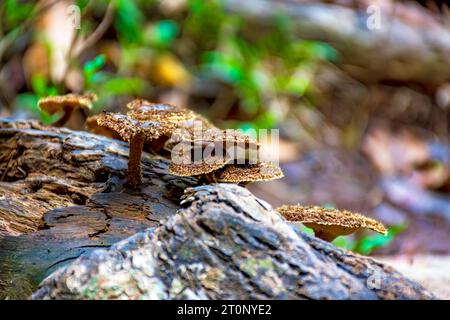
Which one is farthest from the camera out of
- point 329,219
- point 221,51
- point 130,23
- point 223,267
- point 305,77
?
point 305,77

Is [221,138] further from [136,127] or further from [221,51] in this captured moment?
[221,51]

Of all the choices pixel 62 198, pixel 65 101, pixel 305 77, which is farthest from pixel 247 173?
pixel 305 77

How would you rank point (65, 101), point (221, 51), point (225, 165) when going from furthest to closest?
point (221, 51), point (65, 101), point (225, 165)

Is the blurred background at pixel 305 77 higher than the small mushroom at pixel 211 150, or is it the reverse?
the blurred background at pixel 305 77

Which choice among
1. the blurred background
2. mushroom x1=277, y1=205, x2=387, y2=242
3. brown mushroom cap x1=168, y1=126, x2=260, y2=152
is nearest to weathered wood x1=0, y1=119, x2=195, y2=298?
brown mushroom cap x1=168, y1=126, x2=260, y2=152

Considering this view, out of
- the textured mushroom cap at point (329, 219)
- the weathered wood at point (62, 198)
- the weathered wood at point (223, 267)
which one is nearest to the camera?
the weathered wood at point (223, 267)

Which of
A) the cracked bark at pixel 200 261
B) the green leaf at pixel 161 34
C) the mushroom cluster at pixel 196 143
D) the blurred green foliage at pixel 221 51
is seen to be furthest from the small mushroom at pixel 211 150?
the green leaf at pixel 161 34

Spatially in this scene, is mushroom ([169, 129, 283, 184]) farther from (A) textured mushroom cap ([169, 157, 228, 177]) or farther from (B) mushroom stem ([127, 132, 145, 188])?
(B) mushroom stem ([127, 132, 145, 188])

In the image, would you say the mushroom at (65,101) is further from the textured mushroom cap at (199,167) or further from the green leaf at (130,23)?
the green leaf at (130,23)
